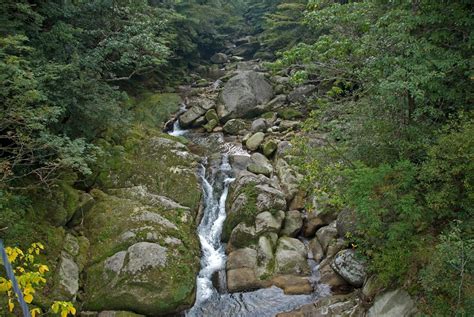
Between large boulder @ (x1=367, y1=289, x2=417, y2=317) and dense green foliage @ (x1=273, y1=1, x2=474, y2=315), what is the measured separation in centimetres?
26

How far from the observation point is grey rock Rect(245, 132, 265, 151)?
1587 cm

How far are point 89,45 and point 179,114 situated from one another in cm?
789

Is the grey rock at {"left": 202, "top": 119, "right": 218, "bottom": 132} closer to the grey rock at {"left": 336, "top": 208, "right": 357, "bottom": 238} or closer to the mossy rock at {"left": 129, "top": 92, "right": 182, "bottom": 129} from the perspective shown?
the mossy rock at {"left": 129, "top": 92, "right": 182, "bottom": 129}

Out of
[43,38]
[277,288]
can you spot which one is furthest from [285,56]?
[43,38]

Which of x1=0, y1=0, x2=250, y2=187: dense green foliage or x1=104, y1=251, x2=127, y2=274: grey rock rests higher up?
x1=0, y1=0, x2=250, y2=187: dense green foliage

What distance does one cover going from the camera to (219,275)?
10375 millimetres

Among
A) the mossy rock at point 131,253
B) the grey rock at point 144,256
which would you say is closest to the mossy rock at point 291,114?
the mossy rock at point 131,253

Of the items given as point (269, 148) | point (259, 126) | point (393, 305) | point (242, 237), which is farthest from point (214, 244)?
point (259, 126)

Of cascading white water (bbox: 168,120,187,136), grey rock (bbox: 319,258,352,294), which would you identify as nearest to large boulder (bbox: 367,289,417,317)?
grey rock (bbox: 319,258,352,294)

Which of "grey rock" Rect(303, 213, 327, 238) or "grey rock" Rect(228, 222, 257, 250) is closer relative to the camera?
"grey rock" Rect(228, 222, 257, 250)

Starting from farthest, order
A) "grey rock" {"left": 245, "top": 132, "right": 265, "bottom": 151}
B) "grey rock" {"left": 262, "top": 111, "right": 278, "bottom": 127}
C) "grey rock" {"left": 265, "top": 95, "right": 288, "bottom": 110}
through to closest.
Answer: "grey rock" {"left": 265, "top": 95, "right": 288, "bottom": 110} → "grey rock" {"left": 262, "top": 111, "right": 278, "bottom": 127} → "grey rock" {"left": 245, "top": 132, "right": 265, "bottom": 151}

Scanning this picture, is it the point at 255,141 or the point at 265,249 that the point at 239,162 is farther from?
the point at 265,249

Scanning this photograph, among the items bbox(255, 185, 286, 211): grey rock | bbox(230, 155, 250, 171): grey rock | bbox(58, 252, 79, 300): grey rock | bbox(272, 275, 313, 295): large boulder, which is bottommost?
bbox(272, 275, 313, 295): large boulder

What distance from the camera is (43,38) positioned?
10156mm
